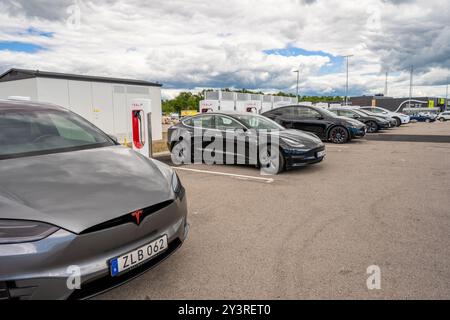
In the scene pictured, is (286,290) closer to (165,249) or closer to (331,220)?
(165,249)

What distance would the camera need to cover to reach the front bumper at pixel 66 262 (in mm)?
1700

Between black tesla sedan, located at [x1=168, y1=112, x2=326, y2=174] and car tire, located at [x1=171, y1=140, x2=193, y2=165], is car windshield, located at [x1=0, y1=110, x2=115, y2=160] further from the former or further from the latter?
car tire, located at [x1=171, y1=140, x2=193, y2=165]

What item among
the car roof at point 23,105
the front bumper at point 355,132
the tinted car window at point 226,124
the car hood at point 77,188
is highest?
the car roof at point 23,105

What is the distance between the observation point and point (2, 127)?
2793 mm

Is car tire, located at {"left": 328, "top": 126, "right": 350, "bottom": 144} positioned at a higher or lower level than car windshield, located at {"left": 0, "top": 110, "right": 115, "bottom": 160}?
lower

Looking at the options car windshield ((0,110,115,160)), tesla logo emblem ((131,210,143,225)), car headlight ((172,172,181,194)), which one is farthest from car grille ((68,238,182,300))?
car windshield ((0,110,115,160))

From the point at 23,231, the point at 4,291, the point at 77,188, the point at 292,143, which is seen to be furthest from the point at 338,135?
the point at 4,291

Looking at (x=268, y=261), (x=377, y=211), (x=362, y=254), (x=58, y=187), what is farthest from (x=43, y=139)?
(x=377, y=211)

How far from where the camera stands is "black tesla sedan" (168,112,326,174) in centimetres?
673

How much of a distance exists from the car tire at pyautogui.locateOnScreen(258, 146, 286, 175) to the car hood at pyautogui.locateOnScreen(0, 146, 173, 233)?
4247 millimetres

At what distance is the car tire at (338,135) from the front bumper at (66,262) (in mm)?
11229

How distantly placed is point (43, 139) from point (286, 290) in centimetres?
256

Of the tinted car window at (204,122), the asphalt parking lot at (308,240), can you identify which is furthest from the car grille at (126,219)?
the tinted car window at (204,122)

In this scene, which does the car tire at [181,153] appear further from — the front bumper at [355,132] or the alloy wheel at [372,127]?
the alloy wheel at [372,127]
